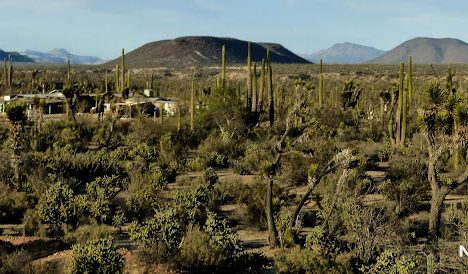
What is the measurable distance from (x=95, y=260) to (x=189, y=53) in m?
148

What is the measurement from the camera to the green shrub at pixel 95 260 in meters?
8.14

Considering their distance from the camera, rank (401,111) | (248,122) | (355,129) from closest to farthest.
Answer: (401,111) → (248,122) → (355,129)

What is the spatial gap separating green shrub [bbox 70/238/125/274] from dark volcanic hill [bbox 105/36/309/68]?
133 metres

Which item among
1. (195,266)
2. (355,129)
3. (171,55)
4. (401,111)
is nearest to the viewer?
(195,266)

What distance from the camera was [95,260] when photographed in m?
8.27

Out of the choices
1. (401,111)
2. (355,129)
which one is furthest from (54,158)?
(355,129)

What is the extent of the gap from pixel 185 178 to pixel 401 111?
12459 mm

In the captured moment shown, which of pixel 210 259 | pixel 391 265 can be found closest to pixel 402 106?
pixel 391 265

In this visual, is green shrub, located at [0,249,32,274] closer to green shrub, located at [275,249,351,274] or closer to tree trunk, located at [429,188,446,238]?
green shrub, located at [275,249,351,274]

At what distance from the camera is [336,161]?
11070 millimetres

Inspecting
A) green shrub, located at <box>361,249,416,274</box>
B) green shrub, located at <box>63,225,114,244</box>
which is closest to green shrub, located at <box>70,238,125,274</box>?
green shrub, located at <box>63,225,114,244</box>

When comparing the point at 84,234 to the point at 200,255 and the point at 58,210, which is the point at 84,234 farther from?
the point at 200,255

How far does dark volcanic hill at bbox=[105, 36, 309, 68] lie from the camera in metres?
146

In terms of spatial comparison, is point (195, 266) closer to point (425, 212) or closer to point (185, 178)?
point (425, 212)
